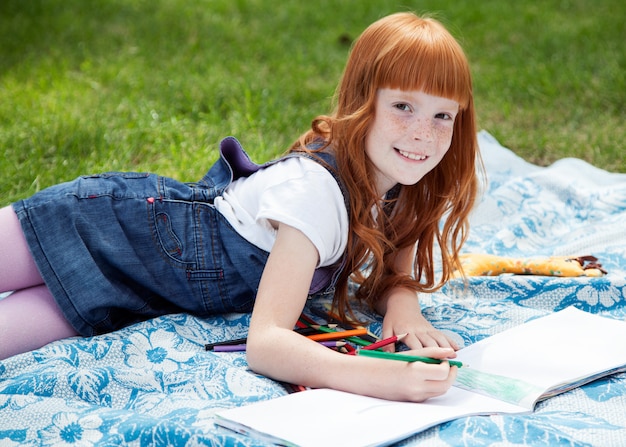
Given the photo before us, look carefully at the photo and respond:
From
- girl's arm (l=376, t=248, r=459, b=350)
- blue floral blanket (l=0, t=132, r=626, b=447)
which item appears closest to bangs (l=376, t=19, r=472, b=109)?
girl's arm (l=376, t=248, r=459, b=350)

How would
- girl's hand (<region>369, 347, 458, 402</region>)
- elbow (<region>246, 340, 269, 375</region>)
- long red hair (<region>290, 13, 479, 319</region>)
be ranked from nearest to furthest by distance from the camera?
girl's hand (<region>369, 347, 458, 402</region>)
elbow (<region>246, 340, 269, 375</region>)
long red hair (<region>290, 13, 479, 319</region>)

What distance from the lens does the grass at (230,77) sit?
313 cm

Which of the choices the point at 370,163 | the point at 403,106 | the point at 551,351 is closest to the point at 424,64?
the point at 403,106

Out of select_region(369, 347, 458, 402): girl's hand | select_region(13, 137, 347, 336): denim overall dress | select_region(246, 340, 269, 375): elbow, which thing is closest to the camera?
select_region(369, 347, 458, 402): girl's hand

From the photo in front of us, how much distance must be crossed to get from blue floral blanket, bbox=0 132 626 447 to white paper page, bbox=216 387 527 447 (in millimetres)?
31

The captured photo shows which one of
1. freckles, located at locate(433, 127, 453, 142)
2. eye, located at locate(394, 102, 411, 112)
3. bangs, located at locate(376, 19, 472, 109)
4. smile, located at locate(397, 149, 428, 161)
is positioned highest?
bangs, located at locate(376, 19, 472, 109)

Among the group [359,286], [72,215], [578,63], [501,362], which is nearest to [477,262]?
[359,286]

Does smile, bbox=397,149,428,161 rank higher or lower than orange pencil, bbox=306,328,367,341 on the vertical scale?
higher

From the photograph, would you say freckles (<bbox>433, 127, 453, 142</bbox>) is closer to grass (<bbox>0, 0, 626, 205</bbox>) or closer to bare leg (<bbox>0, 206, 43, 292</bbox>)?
bare leg (<bbox>0, 206, 43, 292</bbox>)

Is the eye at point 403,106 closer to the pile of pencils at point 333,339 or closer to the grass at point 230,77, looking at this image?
the pile of pencils at point 333,339

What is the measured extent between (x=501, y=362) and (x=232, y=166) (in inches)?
33.1

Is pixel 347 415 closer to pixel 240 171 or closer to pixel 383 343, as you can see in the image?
pixel 383 343

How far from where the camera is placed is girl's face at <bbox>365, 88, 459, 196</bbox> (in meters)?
1.77

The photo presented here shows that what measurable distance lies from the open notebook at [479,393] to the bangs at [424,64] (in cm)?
59
